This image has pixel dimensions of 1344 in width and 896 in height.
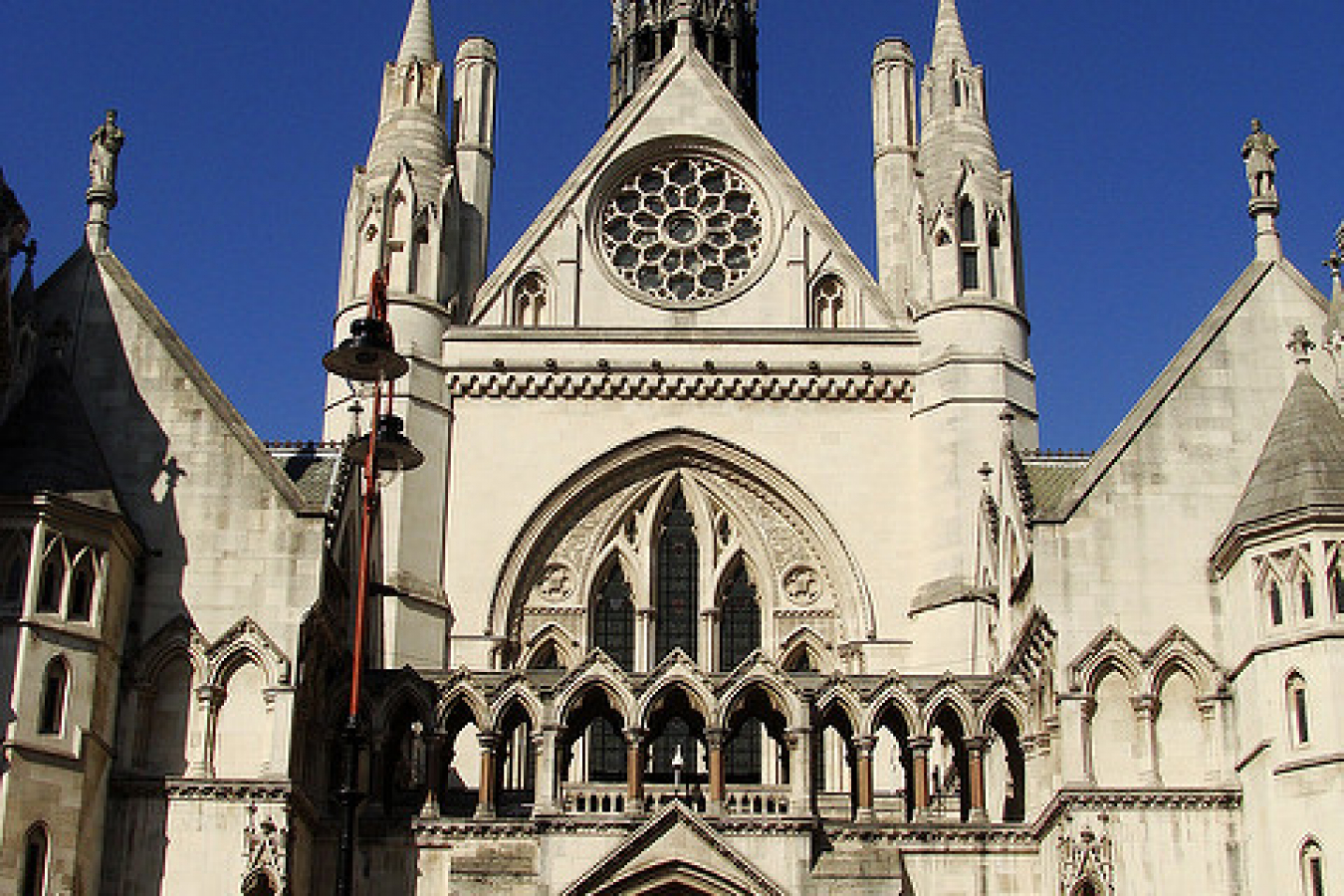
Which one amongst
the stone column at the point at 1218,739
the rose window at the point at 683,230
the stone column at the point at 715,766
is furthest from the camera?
the rose window at the point at 683,230

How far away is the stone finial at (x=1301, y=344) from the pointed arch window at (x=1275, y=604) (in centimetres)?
380

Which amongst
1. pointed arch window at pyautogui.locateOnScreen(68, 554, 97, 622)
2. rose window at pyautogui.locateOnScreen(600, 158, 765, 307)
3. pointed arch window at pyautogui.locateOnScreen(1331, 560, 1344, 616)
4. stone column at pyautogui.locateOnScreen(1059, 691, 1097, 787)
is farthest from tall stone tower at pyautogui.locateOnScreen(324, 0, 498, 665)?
pointed arch window at pyautogui.locateOnScreen(1331, 560, 1344, 616)

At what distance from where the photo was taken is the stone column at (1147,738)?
2742 centimetres

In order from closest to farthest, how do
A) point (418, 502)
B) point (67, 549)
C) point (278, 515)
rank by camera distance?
point (67, 549) < point (278, 515) < point (418, 502)

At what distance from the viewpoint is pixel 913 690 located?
2980 cm

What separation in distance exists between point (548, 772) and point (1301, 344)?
12257 mm

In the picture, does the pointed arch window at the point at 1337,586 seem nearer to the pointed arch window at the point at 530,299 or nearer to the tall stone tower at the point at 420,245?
the tall stone tower at the point at 420,245

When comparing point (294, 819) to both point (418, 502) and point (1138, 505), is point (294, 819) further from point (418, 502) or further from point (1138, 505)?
point (1138, 505)

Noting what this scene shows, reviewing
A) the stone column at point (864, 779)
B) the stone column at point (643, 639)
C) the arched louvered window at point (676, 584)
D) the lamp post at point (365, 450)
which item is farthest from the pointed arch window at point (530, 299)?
the lamp post at point (365, 450)

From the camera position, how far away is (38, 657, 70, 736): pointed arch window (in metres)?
25.5

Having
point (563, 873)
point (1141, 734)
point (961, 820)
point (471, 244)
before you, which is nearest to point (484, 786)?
point (563, 873)

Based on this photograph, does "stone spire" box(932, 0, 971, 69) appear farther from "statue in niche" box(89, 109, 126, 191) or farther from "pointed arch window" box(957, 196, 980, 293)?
"statue in niche" box(89, 109, 126, 191)

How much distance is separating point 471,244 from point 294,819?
1620 cm

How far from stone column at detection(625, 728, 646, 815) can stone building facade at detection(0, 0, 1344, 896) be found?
0.04 meters
